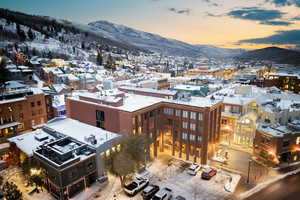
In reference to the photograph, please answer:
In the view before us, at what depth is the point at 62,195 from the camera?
29.3 meters

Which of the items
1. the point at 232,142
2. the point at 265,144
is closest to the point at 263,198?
the point at 265,144

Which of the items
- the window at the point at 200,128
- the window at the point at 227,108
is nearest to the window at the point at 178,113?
the window at the point at 200,128

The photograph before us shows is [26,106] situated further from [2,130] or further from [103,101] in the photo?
[103,101]

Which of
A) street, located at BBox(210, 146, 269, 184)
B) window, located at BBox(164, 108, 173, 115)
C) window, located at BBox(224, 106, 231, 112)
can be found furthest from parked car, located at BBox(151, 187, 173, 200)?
window, located at BBox(224, 106, 231, 112)

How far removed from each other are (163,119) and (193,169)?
13.4 m

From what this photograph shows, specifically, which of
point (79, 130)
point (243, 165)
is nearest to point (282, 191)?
point (243, 165)

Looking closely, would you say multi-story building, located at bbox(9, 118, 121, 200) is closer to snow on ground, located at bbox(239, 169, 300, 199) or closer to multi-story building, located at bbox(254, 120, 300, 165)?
snow on ground, located at bbox(239, 169, 300, 199)

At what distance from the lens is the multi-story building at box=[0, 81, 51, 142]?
163ft

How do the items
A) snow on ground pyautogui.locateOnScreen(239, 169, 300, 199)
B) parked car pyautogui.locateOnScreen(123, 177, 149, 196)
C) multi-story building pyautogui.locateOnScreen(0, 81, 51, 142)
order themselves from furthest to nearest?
multi-story building pyautogui.locateOnScreen(0, 81, 51, 142)
snow on ground pyautogui.locateOnScreen(239, 169, 300, 199)
parked car pyautogui.locateOnScreen(123, 177, 149, 196)

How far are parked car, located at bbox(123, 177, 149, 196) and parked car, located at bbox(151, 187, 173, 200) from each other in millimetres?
3723

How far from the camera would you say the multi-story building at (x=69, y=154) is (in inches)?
1162

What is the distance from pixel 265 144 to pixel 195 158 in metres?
16.1

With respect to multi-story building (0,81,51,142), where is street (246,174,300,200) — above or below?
below

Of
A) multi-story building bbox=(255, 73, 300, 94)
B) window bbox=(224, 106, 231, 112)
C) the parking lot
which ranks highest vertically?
multi-story building bbox=(255, 73, 300, 94)
